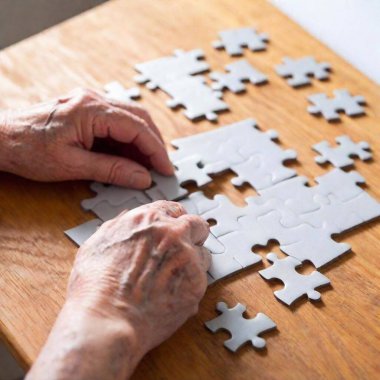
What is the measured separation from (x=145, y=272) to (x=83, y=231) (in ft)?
0.97

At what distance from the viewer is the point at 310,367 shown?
141 cm

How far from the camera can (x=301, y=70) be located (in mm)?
2178

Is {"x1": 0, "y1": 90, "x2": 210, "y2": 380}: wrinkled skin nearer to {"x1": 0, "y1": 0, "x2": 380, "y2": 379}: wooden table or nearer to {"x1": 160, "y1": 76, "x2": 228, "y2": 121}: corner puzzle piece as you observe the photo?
{"x1": 0, "y1": 0, "x2": 380, "y2": 379}: wooden table

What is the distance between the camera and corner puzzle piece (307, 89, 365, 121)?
2.04m

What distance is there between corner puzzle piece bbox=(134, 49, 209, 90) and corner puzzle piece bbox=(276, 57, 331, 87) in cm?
23

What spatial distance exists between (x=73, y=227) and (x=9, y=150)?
0.25 m

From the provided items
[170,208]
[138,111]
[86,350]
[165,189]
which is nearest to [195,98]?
[138,111]

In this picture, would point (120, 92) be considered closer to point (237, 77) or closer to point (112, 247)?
point (237, 77)

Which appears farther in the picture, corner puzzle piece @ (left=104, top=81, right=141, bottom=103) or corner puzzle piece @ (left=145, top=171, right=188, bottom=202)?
corner puzzle piece @ (left=104, top=81, right=141, bottom=103)

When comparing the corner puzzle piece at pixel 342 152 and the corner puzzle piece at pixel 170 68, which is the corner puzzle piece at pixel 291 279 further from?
the corner puzzle piece at pixel 170 68

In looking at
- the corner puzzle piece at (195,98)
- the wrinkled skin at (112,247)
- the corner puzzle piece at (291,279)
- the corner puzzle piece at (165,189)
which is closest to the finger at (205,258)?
the wrinkled skin at (112,247)

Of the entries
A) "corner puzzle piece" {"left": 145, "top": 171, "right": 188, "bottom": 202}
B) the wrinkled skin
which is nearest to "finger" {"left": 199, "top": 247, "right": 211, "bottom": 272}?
the wrinkled skin

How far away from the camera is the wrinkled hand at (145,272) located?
1.36m

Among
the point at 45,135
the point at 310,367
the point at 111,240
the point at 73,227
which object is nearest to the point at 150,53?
the point at 45,135
